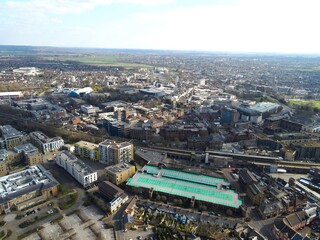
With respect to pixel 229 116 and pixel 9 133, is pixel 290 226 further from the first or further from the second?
pixel 9 133

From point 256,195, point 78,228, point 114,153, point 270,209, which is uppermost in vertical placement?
point 114,153

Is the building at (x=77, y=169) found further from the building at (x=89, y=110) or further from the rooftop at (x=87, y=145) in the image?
the building at (x=89, y=110)

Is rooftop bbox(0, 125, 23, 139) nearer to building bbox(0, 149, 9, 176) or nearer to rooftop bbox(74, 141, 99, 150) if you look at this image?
building bbox(0, 149, 9, 176)

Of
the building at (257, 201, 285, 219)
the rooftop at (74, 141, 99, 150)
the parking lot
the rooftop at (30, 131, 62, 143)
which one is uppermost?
the rooftop at (30, 131, 62, 143)

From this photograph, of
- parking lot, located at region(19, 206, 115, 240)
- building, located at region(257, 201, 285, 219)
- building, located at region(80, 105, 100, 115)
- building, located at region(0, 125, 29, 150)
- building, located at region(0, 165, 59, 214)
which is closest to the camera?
parking lot, located at region(19, 206, 115, 240)

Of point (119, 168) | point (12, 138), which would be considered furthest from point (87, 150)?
point (12, 138)

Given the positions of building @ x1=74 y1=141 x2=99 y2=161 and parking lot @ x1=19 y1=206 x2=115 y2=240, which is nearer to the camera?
parking lot @ x1=19 y1=206 x2=115 y2=240

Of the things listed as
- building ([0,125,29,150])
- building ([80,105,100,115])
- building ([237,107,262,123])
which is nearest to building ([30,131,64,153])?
building ([0,125,29,150])
